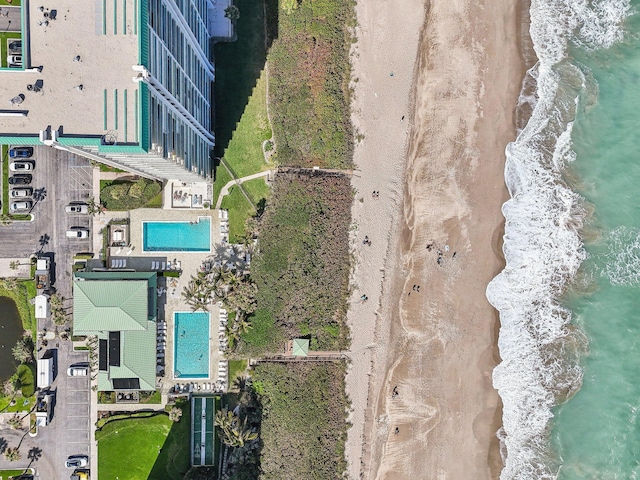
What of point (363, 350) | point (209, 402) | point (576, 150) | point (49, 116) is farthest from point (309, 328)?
point (576, 150)

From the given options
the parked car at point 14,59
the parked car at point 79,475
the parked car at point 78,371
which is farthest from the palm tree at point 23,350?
the parked car at point 14,59

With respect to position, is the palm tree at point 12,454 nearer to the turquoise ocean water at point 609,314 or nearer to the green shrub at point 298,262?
the green shrub at point 298,262

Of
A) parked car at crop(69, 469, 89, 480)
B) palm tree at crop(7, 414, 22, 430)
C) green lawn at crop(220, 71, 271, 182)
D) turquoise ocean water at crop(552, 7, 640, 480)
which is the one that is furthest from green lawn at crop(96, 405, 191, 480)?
turquoise ocean water at crop(552, 7, 640, 480)

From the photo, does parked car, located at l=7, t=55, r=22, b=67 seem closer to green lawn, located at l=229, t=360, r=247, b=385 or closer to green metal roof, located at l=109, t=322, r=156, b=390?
green metal roof, located at l=109, t=322, r=156, b=390

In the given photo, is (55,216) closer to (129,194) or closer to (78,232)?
(78,232)

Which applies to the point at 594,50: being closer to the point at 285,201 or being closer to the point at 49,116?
the point at 285,201
